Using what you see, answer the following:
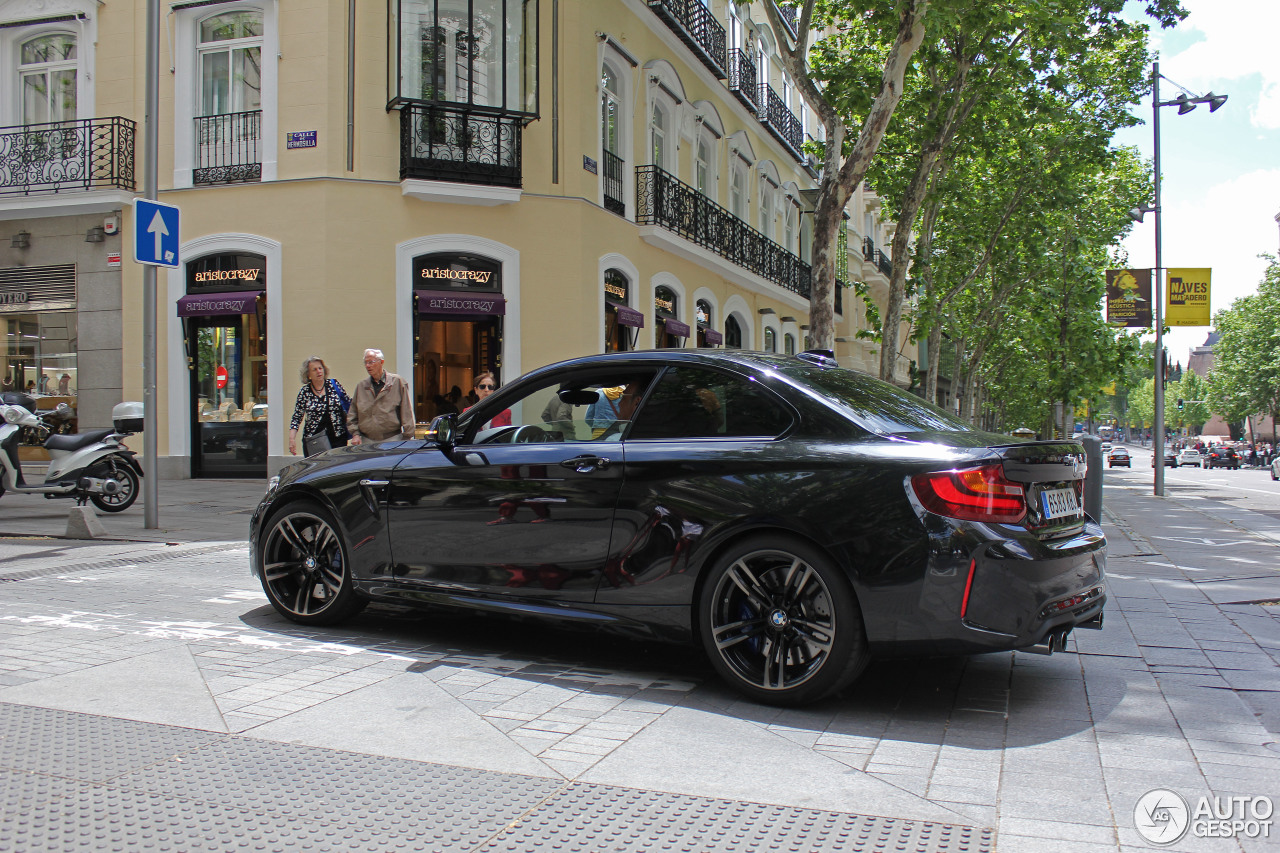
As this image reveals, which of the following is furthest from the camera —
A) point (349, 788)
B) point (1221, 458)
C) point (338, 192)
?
point (1221, 458)

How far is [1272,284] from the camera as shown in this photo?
190ft

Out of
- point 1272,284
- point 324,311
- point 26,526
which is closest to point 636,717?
point 26,526

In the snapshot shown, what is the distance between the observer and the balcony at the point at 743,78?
1003 inches

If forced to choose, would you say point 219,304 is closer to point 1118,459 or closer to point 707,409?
point 707,409

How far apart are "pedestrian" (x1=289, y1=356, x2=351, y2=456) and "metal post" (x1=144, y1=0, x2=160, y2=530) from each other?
160cm

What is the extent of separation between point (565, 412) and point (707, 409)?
2.58 ft

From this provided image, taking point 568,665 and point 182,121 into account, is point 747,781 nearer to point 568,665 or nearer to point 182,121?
point 568,665

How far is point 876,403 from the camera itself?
14.9 feet

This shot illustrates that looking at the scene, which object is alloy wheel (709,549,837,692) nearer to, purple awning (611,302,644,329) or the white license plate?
the white license plate

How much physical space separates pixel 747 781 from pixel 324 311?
14.7m

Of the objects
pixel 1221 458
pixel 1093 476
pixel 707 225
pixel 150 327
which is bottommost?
pixel 1221 458

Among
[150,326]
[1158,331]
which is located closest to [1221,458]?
[1158,331]

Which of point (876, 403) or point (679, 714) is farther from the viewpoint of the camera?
point (876, 403)

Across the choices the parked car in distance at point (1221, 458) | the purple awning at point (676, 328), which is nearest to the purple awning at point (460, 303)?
the purple awning at point (676, 328)
